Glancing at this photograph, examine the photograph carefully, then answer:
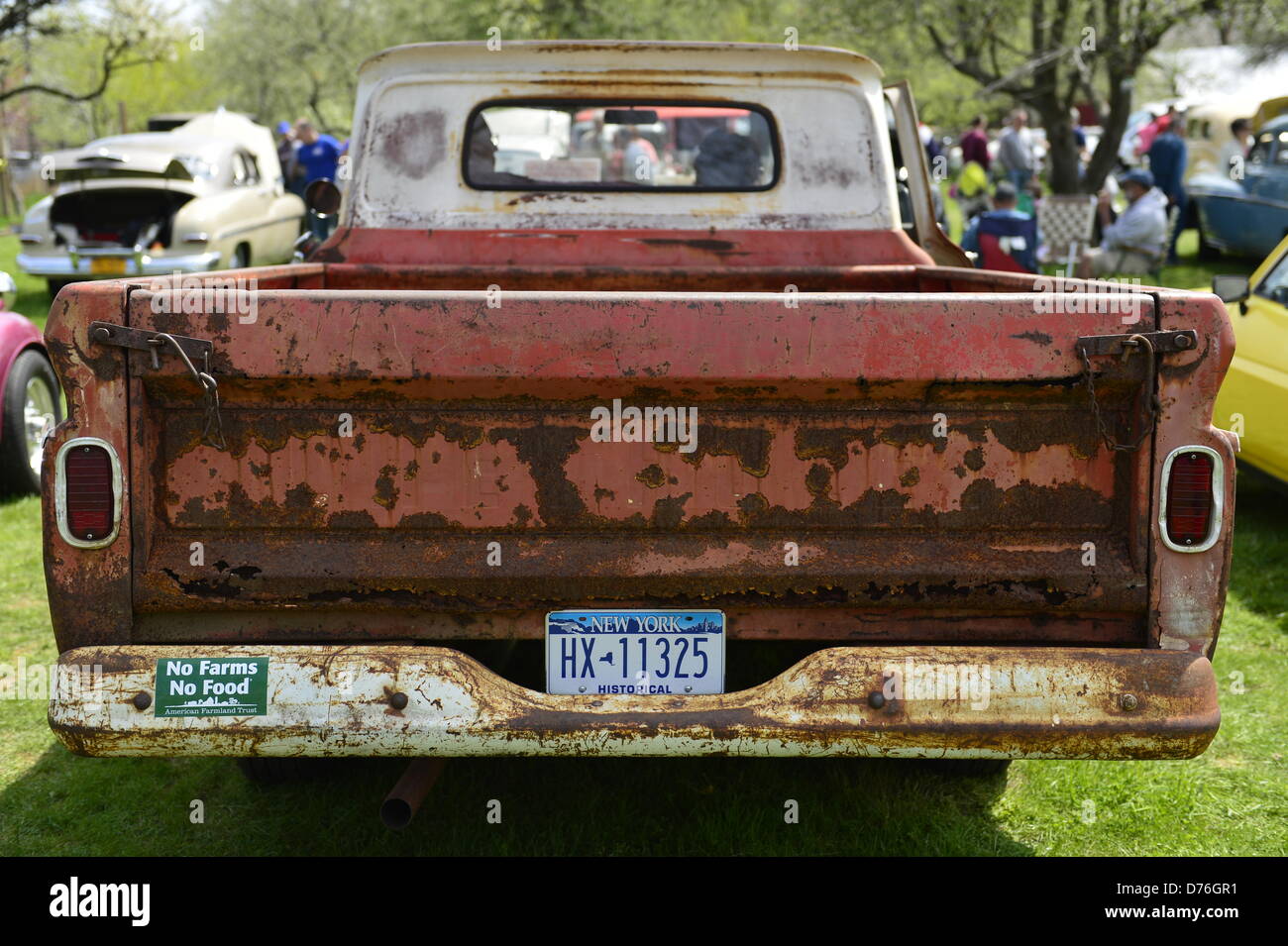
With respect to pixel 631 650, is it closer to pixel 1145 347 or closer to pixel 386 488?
pixel 386 488

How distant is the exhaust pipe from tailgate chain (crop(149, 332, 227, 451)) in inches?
32.8

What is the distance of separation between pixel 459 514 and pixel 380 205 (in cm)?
199

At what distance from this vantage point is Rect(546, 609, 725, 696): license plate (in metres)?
2.65

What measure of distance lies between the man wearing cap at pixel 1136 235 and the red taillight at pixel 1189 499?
Result: 10.2 meters

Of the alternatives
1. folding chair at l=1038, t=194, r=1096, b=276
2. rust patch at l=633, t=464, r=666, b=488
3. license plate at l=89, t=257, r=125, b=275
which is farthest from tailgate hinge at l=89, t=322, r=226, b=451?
folding chair at l=1038, t=194, r=1096, b=276

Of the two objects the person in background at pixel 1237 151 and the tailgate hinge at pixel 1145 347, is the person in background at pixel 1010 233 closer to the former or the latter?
the person in background at pixel 1237 151

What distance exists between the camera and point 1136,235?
12.4 m

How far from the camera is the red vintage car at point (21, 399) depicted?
6180 millimetres

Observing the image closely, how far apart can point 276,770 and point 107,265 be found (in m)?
9.76

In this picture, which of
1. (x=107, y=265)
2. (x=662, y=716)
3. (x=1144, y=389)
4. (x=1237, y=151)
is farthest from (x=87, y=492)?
(x=1237, y=151)

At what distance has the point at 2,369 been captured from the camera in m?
6.13

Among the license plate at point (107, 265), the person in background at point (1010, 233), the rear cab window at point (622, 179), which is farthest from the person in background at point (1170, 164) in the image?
the rear cab window at point (622, 179)
